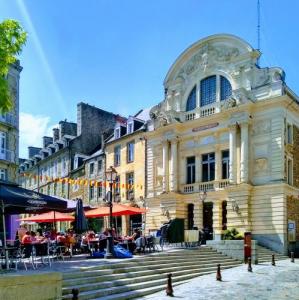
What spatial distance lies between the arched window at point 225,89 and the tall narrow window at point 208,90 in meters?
0.59

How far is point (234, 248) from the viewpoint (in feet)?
68.2

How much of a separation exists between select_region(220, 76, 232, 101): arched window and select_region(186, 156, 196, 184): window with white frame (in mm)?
4557

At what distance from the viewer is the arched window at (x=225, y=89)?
1172 inches

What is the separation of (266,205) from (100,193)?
1653 cm

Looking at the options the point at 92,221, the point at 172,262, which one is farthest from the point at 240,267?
the point at 92,221

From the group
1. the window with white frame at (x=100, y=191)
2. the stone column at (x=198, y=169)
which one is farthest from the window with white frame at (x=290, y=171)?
the window with white frame at (x=100, y=191)

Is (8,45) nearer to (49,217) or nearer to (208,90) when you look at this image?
(49,217)

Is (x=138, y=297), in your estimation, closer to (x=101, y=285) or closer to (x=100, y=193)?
(x=101, y=285)

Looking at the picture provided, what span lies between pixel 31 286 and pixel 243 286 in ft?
28.5

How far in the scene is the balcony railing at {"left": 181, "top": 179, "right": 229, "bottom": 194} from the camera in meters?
28.9

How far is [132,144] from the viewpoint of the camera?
118 ft

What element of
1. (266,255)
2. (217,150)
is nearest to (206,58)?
(217,150)

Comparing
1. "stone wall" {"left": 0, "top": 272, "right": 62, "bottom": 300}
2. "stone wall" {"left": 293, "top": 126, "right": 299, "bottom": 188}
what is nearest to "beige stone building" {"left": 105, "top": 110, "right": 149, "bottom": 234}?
"stone wall" {"left": 293, "top": 126, "right": 299, "bottom": 188}

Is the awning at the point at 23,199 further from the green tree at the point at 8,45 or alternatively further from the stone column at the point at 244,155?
the stone column at the point at 244,155
